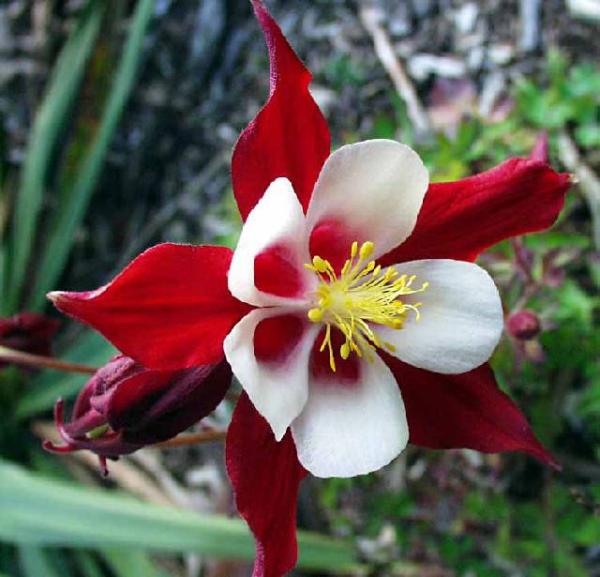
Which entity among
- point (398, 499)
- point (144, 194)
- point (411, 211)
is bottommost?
point (398, 499)

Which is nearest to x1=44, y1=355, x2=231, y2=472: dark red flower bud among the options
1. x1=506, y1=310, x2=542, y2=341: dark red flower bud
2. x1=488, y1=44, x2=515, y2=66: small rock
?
x1=506, y1=310, x2=542, y2=341: dark red flower bud

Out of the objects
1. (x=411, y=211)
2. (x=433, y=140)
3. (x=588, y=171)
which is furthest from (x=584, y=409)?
(x=411, y=211)

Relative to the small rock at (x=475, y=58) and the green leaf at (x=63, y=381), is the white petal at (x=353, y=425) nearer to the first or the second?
the green leaf at (x=63, y=381)

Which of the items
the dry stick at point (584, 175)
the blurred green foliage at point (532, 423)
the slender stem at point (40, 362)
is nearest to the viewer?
the slender stem at point (40, 362)

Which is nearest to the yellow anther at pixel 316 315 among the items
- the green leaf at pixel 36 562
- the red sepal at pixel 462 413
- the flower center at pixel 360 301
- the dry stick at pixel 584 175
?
the flower center at pixel 360 301

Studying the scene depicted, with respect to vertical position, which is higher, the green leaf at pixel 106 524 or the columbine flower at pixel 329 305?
the columbine flower at pixel 329 305

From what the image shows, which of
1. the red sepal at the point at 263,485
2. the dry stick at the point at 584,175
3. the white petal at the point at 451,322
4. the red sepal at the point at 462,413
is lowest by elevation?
the dry stick at the point at 584,175

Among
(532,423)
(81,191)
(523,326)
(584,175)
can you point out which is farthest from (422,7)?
(523,326)

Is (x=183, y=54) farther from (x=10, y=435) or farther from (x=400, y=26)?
(x=10, y=435)
